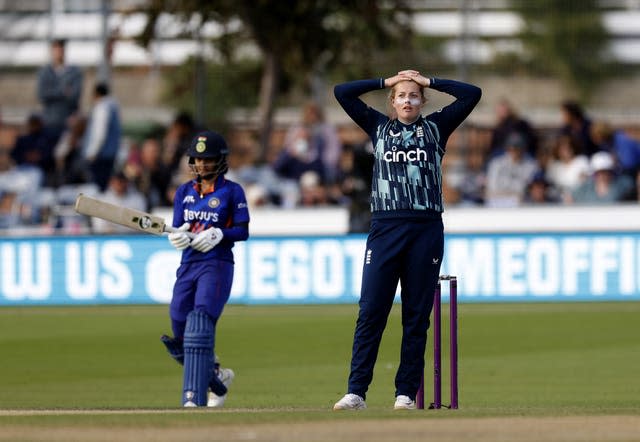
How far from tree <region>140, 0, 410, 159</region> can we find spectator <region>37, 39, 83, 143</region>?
6.32 ft

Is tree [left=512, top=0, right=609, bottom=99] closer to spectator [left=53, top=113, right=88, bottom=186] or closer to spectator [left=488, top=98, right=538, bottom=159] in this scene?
spectator [left=488, top=98, right=538, bottom=159]

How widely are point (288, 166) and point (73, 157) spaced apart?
9.92 ft

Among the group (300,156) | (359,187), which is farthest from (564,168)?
(300,156)

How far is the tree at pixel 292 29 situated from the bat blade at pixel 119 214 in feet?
44.5

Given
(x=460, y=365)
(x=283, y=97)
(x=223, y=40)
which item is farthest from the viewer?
(x=283, y=97)

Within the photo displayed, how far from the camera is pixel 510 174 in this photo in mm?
21156

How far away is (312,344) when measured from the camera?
15.4m

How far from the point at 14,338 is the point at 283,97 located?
10.6 meters

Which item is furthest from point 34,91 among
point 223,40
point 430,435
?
point 430,435

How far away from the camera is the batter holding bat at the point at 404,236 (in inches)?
364

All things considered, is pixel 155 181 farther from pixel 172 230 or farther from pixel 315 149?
pixel 172 230

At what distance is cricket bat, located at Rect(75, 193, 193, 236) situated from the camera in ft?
33.5

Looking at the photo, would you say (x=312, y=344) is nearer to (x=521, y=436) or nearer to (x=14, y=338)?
(x=14, y=338)

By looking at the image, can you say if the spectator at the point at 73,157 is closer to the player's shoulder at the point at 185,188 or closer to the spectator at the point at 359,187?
the spectator at the point at 359,187
